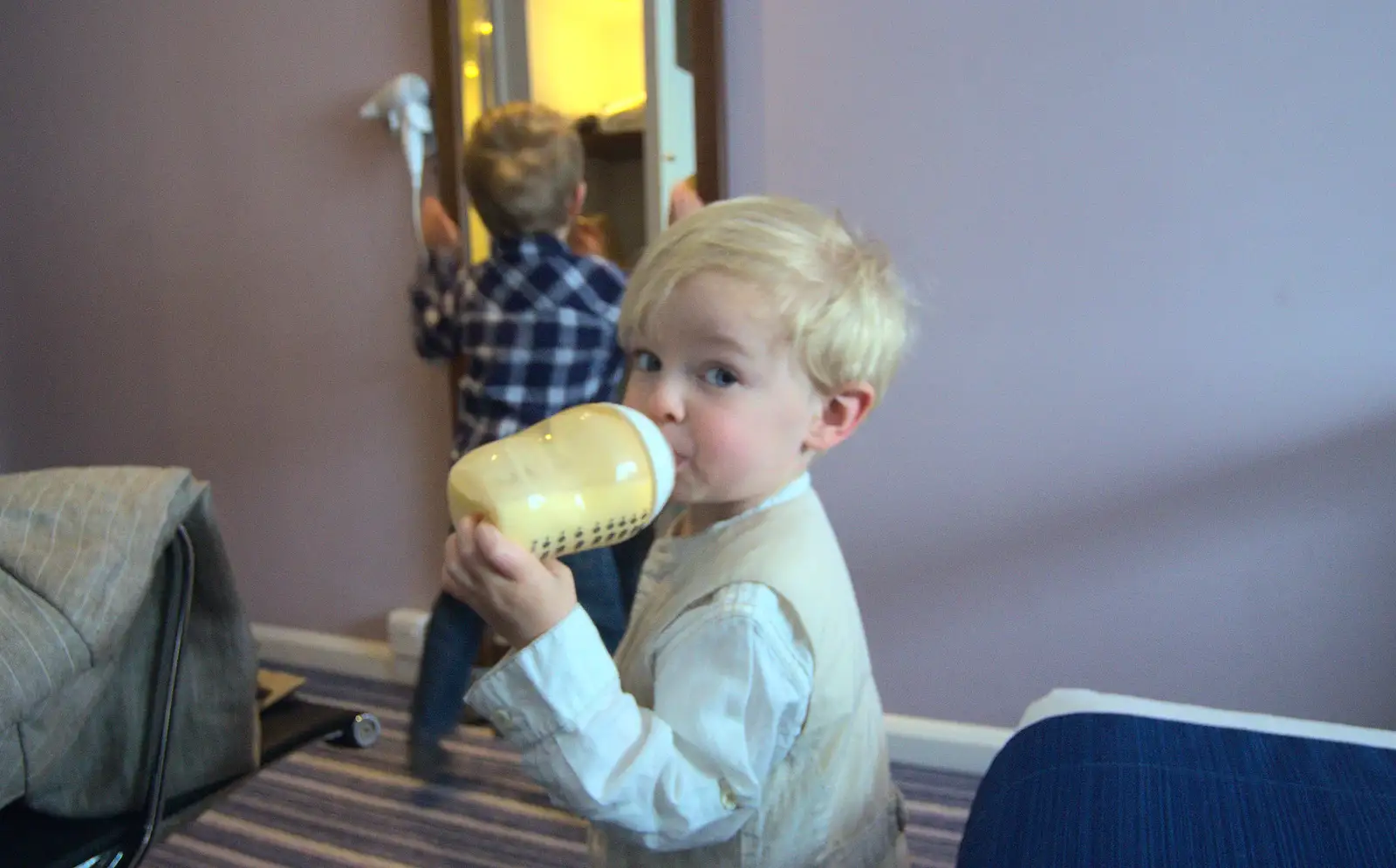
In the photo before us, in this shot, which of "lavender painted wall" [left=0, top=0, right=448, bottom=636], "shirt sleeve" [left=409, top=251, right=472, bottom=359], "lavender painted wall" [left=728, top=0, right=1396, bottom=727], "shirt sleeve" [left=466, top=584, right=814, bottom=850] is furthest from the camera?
"lavender painted wall" [left=0, top=0, right=448, bottom=636]

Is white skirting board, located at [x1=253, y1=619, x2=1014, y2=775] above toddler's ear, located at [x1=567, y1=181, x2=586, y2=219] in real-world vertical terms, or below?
below

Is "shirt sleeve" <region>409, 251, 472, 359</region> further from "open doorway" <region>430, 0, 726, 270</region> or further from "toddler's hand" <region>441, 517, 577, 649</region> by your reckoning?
"toddler's hand" <region>441, 517, 577, 649</region>

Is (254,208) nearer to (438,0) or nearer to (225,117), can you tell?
(225,117)

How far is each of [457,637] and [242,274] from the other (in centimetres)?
101

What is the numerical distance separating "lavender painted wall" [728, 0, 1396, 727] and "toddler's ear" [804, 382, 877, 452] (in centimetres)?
84

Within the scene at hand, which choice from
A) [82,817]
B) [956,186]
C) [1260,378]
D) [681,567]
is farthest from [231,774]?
[1260,378]

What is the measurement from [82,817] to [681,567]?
733mm

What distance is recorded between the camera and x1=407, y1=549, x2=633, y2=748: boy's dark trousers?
150 cm

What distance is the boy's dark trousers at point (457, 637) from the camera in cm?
150

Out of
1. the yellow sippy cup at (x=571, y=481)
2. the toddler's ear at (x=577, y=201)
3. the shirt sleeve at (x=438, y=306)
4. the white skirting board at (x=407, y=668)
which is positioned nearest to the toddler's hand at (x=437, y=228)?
the shirt sleeve at (x=438, y=306)

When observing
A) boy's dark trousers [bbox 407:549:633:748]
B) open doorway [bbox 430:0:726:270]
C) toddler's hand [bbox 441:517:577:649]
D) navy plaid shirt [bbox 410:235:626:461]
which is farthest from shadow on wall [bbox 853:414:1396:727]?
toddler's hand [bbox 441:517:577:649]

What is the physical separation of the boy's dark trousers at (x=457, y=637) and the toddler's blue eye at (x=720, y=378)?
85 cm

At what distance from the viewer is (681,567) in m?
0.73

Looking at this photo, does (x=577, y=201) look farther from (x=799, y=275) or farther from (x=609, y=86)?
(x=799, y=275)
